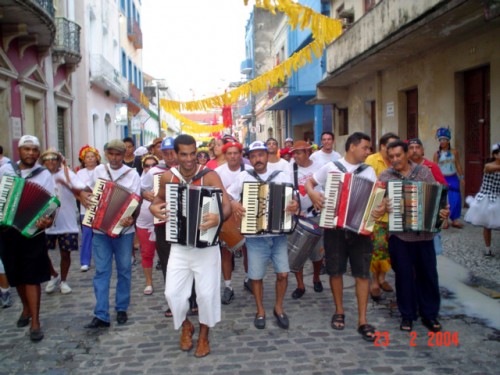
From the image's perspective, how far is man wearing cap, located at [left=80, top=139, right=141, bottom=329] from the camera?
17.3ft

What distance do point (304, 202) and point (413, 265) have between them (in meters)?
1.76

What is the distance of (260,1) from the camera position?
9.04m

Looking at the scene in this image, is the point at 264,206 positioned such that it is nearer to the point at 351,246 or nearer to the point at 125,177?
the point at 351,246

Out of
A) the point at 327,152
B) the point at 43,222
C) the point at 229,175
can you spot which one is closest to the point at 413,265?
the point at 229,175

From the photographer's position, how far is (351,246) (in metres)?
5.12

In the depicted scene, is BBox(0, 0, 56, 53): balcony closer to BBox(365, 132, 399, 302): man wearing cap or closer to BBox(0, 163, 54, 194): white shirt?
BBox(0, 163, 54, 194): white shirt

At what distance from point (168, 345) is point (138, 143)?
117ft

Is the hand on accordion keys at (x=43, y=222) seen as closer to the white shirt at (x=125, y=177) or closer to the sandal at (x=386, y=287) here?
the white shirt at (x=125, y=177)

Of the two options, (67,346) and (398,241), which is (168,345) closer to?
(67,346)

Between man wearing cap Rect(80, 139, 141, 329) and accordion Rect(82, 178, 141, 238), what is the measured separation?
82mm

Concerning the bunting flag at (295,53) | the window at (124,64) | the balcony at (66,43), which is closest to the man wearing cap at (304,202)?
the bunting flag at (295,53)

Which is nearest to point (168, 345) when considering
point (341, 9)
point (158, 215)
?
point (158, 215)

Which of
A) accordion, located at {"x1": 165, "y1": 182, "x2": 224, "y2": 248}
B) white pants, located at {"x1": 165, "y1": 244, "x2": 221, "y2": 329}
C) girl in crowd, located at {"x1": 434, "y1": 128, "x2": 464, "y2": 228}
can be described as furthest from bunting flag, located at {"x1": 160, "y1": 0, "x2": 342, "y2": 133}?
white pants, located at {"x1": 165, "y1": 244, "x2": 221, "y2": 329}

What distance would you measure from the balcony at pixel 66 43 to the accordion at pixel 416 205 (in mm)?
14773
